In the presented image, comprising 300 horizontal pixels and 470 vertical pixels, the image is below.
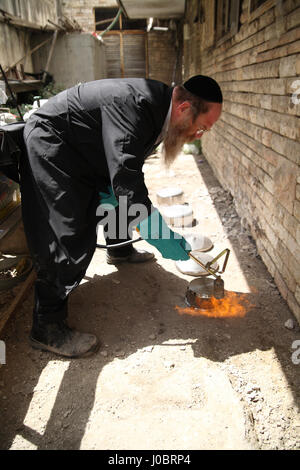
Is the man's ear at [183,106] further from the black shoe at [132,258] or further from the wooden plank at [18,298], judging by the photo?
the wooden plank at [18,298]

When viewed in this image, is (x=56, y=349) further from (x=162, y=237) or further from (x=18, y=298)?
(x=162, y=237)

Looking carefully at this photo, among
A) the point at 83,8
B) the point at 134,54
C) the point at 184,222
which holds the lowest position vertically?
the point at 184,222

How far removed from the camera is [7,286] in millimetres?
3494

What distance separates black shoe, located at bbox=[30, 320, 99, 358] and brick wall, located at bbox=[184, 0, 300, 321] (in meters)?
1.80

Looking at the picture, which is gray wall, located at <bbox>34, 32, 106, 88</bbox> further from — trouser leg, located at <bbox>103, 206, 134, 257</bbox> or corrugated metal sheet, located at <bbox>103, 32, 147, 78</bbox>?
trouser leg, located at <bbox>103, 206, 134, 257</bbox>

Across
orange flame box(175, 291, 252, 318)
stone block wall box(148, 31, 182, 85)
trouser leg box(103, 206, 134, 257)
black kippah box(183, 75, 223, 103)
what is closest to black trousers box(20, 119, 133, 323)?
trouser leg box(103, 206, 134, 257)

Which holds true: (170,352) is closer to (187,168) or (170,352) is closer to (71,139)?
(71,139)

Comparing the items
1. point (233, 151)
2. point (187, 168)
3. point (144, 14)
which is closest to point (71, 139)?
point (233, 151)

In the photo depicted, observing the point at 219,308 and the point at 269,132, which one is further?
the point at 269,132

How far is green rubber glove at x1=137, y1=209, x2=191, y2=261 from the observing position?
2.45 m

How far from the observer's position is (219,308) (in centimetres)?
320

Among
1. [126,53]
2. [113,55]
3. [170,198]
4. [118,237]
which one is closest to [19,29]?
[113,55]

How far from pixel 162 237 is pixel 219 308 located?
1.12 metres

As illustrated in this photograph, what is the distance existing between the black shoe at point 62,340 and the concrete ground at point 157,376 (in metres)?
0.07
